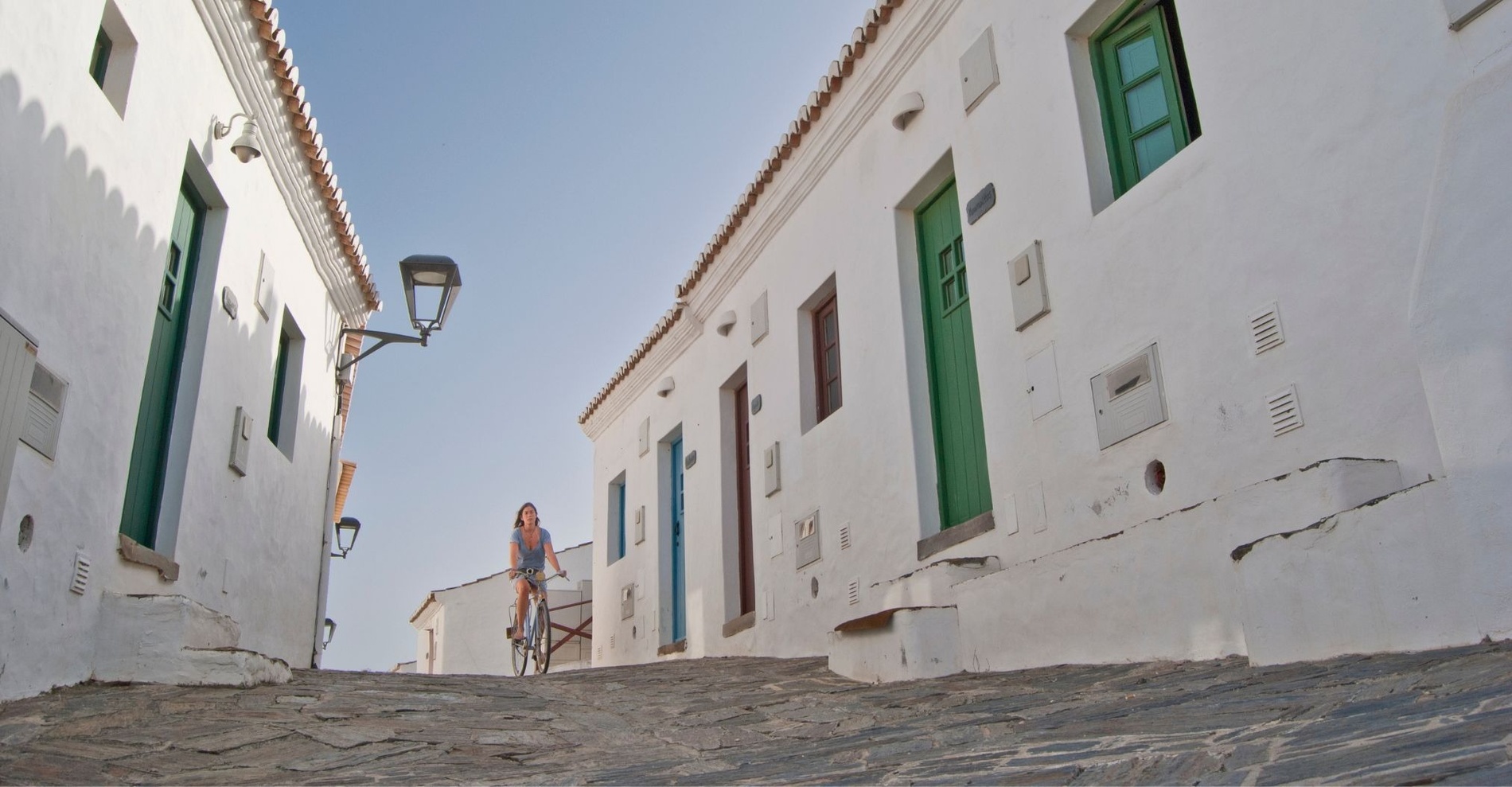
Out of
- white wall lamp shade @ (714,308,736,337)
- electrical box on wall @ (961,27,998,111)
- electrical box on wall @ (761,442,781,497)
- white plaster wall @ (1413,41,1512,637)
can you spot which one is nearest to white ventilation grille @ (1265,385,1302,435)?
white plaster wall @ (1413,41,1512,637)

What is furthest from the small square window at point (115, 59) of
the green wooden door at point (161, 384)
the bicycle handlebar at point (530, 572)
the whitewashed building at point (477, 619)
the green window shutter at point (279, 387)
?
the whitewashed building at point (477, 619)

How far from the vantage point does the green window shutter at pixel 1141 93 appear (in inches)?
261

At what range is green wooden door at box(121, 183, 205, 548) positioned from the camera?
7.39m

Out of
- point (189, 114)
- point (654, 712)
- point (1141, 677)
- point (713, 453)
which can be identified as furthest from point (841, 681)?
point (713, 453)

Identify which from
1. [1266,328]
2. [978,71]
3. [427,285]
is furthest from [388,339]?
[1266,328]

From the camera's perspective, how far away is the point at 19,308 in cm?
547

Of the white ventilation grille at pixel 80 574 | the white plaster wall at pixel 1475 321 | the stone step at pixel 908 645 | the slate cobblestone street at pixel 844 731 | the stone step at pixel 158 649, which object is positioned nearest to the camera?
the slate cobblestone street at pixel 844 731

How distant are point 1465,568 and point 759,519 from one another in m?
7.56

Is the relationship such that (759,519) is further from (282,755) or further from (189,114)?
(282,755)

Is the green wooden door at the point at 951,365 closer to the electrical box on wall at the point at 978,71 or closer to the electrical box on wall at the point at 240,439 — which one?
the electrical box on wall at the point at 978,71

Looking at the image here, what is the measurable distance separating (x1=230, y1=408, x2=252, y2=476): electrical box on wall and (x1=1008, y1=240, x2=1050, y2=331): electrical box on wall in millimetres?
5436

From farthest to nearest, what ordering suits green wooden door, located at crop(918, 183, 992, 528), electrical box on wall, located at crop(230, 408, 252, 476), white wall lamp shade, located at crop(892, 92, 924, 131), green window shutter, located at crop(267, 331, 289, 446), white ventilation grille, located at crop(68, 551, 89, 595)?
green window shutter, located at crop(267, 331, 289, 446) → white wall lamp shade, located at crop(892, 92, 924, 131) → electrical box on wall, located at crop(230, 408, 252, 476) → green wooden door, located at crop(918, 183, 992, 528) → white ventilation grille, located at crop(68, 551, 89, 595)

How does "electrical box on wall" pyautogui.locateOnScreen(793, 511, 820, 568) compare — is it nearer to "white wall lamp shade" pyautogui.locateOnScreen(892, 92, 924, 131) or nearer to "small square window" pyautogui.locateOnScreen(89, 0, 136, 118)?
"white wall lamp shade" pyautogui.locateOnScreen(892, 92, 924, 131)

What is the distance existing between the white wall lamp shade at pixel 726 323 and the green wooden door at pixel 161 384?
5515mm
